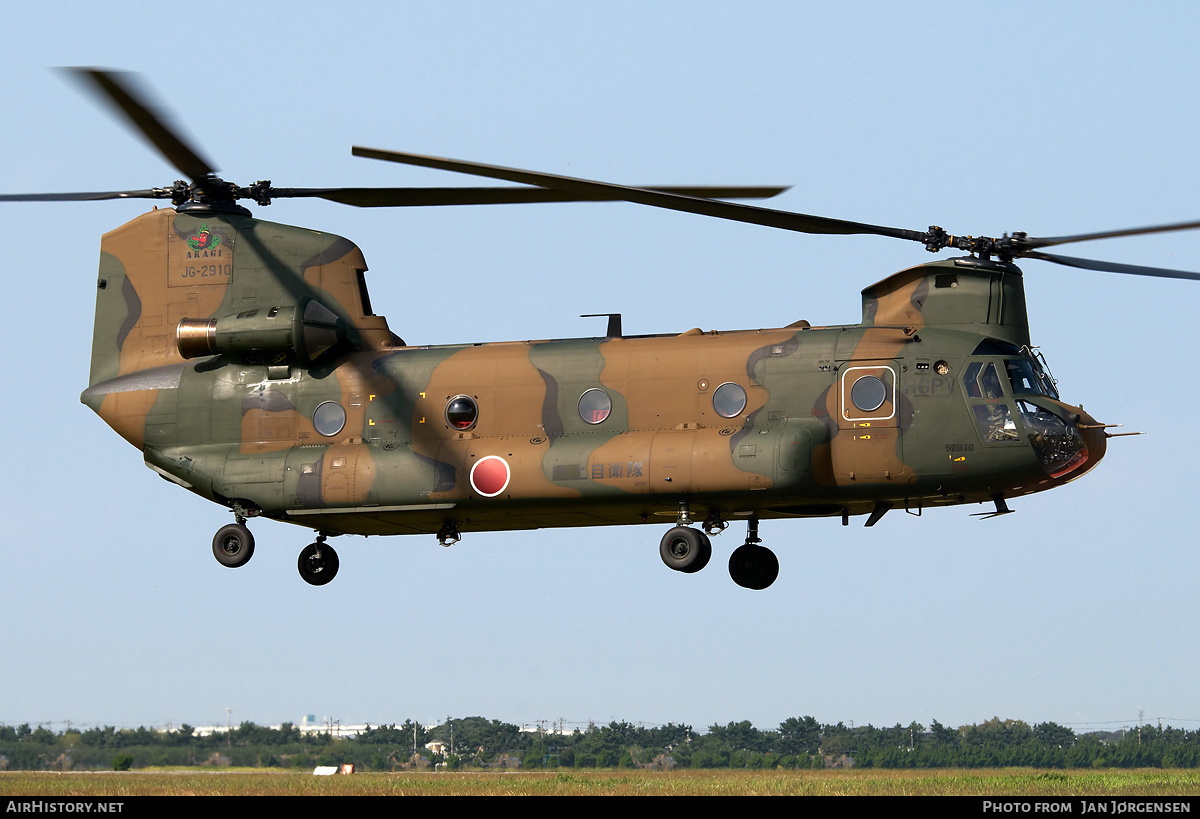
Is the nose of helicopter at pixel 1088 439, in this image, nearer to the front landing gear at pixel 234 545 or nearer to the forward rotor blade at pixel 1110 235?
the forward rotor blade at pixel 1110 235

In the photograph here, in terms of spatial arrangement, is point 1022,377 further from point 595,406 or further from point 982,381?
point 595,406

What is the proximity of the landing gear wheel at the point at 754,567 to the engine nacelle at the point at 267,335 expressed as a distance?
756 cm

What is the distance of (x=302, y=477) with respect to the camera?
85.8 ft

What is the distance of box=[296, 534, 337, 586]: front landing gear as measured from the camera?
27.3m

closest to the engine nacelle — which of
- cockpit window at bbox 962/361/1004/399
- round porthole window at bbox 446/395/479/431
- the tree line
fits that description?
round porthole window at bbox 446/395/479/431

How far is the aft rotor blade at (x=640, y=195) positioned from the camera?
2253 centimetres

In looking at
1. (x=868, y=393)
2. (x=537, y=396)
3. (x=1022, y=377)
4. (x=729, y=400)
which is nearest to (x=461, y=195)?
(x=537, y=396)

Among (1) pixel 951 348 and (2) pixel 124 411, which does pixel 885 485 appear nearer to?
(1) pixel 951 348

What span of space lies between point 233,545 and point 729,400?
8.63 meters

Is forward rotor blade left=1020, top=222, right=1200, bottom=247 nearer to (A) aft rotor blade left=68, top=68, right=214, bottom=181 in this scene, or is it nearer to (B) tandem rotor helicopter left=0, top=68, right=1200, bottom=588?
(B) tandem rotor helicopter left=0, top=68, right=1200, bottom=588

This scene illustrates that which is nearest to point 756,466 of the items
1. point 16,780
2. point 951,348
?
point 951,348

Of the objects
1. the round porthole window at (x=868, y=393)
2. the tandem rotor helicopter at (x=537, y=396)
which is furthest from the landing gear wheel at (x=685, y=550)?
the round porthole window at (x=868, y=393)

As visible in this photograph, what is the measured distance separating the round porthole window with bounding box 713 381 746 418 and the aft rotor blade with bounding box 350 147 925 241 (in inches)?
99.9

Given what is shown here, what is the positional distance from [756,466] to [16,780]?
14228 mm
